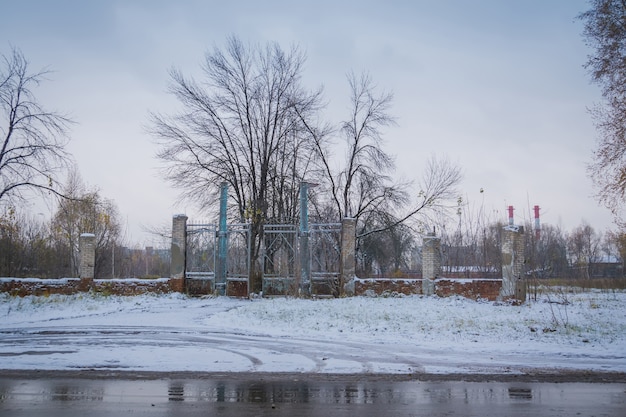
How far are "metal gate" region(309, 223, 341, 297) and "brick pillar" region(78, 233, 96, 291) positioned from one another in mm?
10176

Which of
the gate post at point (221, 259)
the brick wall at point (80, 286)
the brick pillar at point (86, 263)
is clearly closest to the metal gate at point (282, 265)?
the gate post at point (221, 259)

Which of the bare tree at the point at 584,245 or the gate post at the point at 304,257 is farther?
the bare tree at the point at 584,245

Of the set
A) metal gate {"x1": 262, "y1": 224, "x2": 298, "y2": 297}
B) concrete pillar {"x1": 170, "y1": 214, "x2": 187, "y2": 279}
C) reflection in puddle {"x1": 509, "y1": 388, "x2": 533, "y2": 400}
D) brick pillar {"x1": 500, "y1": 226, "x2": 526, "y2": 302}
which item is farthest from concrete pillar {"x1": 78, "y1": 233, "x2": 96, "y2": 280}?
reflection in puddle {"x1": 509, "y1": 388, "x2": 533, "y2": 400}

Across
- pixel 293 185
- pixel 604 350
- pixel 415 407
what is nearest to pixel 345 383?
pixel 415 407

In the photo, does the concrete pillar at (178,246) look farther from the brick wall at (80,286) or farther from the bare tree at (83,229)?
the bare tree at (83,229)

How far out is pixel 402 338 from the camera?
11875 mm

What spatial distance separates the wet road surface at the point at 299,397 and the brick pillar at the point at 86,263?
16838mm

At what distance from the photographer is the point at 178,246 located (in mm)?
24438

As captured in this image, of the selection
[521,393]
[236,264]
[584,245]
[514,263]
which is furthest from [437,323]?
[584,245]

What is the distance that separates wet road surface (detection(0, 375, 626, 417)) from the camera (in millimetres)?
5902

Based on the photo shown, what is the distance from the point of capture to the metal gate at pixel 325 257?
923 inches

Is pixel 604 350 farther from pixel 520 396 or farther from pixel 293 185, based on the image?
pixel 293 185

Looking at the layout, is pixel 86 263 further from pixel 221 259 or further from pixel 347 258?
pixel 347 258

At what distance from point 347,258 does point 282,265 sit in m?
3.21
